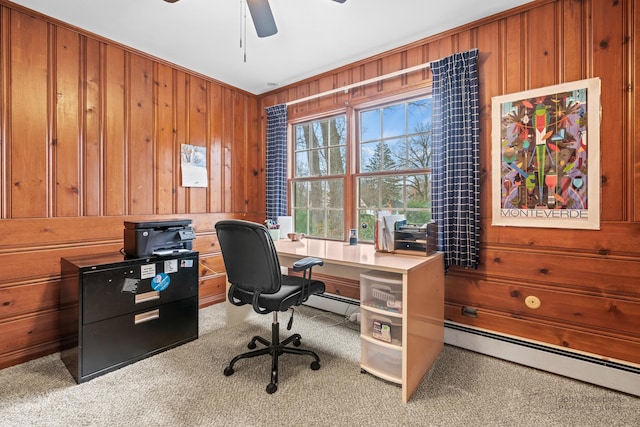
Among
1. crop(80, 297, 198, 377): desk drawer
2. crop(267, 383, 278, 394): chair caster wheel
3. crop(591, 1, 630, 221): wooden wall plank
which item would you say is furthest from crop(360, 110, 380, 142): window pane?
crop(267, 383, 278, 394): chair caster wheel

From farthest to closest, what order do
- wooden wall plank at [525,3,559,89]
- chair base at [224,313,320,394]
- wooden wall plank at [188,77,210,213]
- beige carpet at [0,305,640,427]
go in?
wooden wall plank at [188,77,210,213]
wooden wall plank at [525,3,559,89]
chair base at [224,313,320,394]
beige carpet at [0,305,640,427]

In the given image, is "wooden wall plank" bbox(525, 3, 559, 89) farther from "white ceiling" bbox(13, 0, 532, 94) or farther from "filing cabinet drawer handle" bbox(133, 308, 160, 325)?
"filing cabinet drawer handle" bbox(133, 308, 160, 325)

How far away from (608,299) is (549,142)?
106 cm

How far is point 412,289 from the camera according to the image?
1838mm

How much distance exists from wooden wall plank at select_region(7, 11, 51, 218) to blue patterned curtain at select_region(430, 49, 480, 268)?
302cm

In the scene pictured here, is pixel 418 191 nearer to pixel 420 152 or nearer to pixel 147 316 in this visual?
pixel 420 152

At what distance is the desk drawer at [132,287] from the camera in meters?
2.00

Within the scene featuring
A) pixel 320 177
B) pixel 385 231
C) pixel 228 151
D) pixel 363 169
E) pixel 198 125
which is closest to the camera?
pixel 385 231

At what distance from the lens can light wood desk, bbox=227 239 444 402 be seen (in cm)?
180

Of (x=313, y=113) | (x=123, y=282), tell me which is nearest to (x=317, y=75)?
(x=313, y=113)

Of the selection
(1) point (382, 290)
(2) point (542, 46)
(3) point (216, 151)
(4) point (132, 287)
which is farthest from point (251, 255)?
(2) point (542, 46)

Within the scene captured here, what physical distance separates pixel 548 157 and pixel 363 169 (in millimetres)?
1541

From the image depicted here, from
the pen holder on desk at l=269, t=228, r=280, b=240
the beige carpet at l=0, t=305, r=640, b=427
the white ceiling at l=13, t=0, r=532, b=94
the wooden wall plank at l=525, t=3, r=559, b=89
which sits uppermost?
the white ceiling at l=13, t=0, r=532, b=94

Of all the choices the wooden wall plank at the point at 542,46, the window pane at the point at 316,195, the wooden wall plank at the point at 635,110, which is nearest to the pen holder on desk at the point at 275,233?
the window pane at the point at 316,195
